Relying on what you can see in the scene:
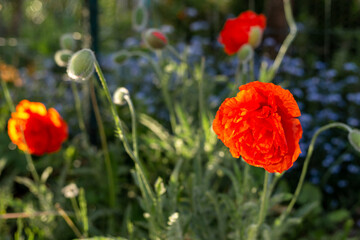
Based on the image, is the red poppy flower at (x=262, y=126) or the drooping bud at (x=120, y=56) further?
the drooping bud at (x=120, y=56)

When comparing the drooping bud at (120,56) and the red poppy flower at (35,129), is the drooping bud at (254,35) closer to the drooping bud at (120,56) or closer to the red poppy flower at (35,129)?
the drooping bud at (120,56)

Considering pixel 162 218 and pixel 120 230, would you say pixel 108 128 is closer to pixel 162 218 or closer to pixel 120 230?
pixel 120 230

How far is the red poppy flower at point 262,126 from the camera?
25.8 inches

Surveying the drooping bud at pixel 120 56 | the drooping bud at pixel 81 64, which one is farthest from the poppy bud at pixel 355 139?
the drooping bud at pixel 120 56

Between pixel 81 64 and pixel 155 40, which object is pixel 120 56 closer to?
pixel 155 40

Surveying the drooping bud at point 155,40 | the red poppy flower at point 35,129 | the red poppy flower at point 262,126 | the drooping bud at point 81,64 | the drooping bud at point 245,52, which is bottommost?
the red poppy flower at point 35,129

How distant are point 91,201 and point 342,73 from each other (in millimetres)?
1784

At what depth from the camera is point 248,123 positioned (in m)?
0.68

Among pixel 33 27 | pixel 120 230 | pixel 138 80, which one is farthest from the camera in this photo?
pixel 33 27

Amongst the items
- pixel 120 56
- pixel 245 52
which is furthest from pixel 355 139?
pixel 120 56

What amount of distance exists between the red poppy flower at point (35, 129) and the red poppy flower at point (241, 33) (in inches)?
21.9

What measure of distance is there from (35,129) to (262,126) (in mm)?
751

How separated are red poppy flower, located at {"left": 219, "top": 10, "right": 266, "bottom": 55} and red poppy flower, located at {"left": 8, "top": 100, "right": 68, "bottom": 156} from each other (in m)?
0.56

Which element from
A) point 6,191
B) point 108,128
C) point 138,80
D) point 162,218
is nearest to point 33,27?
point 138,80
